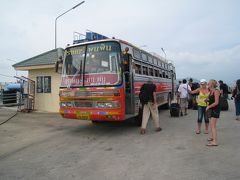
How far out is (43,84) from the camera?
15.5 metres

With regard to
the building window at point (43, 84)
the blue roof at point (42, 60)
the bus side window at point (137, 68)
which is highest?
the blue roof at point (42, 60)

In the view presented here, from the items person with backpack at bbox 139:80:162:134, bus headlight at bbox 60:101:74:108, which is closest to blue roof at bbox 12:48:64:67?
bus headlight at bbox 60:101:74:108

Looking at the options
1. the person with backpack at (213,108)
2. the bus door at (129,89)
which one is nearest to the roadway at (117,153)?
the person with backpack at (213,108)

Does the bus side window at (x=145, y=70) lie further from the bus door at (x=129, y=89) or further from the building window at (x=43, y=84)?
the building window at (x=43, y=84)

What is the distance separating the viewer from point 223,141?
7.40 metres

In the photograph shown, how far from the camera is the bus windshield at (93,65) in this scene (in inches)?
322

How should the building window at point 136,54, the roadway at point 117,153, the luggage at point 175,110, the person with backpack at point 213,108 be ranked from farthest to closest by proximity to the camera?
the luggage at point 175,110, the building window at point 136,54, the person with backpack at point 213,108, the roadway at point 117,153

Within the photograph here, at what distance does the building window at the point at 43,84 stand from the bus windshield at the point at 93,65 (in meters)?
6.63

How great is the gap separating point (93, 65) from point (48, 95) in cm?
773

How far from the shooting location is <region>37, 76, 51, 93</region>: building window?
1528 cm

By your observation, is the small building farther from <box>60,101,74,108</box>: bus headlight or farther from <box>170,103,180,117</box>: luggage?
<box>170,103,180,117</box>: luggage

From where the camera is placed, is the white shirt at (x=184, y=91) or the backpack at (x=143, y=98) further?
the white shirt at (x=184, y=91)

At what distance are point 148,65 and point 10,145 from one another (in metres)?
6.84

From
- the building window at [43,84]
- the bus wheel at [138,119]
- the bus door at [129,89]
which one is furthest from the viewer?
the building window at [43,84]
